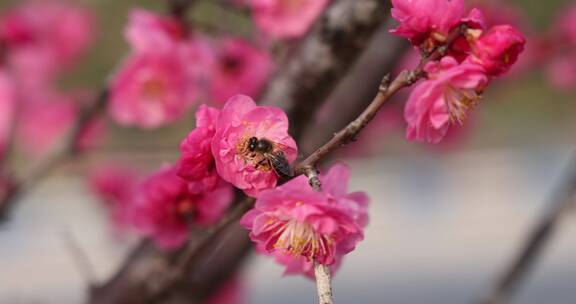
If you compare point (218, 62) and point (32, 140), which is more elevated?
point (32, 140)

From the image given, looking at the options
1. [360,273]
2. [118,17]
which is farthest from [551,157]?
[118,17]

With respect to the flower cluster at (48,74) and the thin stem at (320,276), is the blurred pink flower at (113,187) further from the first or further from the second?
the thin stem at (320,276)

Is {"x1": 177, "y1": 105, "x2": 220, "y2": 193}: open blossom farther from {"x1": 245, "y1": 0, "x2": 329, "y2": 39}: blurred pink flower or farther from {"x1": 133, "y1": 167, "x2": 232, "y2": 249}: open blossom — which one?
{"x1": 245, "y1": 0, "x2": 329, "y2": 39}: blurred pink flower

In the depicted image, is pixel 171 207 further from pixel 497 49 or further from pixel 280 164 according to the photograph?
pixel 497 49

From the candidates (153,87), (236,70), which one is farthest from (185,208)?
(236,70)

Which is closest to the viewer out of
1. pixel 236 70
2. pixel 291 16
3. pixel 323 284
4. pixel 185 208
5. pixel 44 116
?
pixel 323 284

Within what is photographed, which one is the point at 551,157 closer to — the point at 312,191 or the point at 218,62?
the point at 218,62
